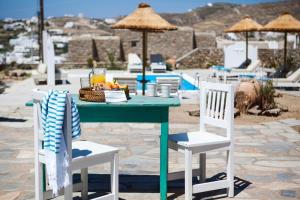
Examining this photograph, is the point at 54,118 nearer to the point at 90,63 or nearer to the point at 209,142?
the point at 209,142

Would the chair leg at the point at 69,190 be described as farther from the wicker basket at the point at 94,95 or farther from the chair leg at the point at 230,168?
the chair leg at the point at 230,168

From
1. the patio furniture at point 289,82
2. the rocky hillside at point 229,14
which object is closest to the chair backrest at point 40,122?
the patio furniture at point 289,82

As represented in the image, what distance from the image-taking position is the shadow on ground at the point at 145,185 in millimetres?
4250

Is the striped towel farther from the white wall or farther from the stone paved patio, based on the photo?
the white wall

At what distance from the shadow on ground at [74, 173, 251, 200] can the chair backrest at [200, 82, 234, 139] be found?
59 centimetres

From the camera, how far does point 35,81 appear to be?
14.9m

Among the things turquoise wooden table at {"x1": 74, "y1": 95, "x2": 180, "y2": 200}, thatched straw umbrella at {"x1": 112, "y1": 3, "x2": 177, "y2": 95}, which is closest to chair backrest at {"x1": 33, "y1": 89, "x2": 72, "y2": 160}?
turquoise wooden table at {"x1": 74, "y1": 95, "x2": 180, "y2": 200}

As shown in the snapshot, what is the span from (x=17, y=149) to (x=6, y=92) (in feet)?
23.1

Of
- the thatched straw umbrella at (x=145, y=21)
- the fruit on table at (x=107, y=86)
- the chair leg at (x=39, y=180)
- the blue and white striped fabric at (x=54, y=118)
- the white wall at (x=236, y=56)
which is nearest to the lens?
the blue and white striped fabric at (x=54, y=118)

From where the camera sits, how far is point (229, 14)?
68500 mm

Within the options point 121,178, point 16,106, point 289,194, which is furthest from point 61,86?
point 289,194

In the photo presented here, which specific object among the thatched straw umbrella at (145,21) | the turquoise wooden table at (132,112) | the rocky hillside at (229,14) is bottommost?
the turquoise wooden table at (132,112)

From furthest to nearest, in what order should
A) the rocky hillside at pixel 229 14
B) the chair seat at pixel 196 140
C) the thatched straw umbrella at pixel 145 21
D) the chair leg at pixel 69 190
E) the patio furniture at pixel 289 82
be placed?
the rocky hillside at pixel 229 14, the patio furniture at pixel 289 82, the thatched straw umbrella at pixel 145 21, the chair seat at pixel 196 140, the chair leg at pixel 69 190

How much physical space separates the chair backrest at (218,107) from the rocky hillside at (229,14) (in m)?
53.1
